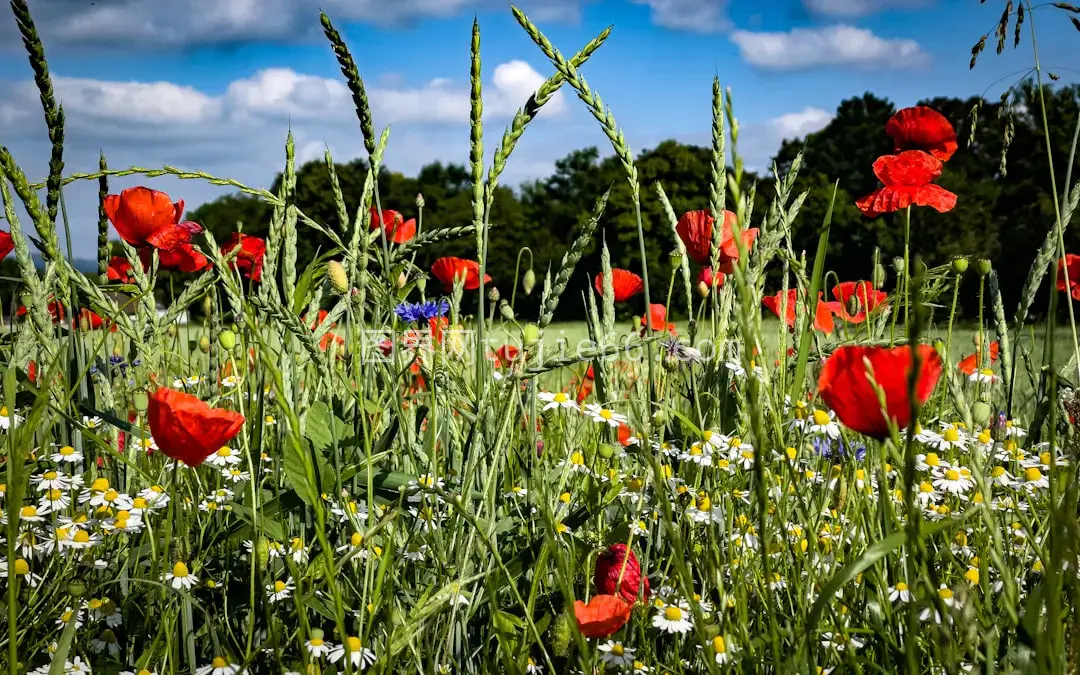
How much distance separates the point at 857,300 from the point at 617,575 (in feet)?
4.10

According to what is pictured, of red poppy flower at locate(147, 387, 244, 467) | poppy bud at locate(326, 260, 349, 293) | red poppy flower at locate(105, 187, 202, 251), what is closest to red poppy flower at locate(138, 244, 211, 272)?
red poppy flower at locate(105, 187, 202, 251)

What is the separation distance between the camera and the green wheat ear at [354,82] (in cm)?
108

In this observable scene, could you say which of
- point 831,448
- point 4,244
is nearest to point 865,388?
point 831,448

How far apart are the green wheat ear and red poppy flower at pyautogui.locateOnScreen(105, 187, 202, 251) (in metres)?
0.95

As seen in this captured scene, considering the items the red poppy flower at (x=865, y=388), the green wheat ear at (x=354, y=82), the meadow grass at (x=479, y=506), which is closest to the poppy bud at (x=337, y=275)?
the meadow grass at (x=479, y=506)

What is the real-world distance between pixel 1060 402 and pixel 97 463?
6.88 ft

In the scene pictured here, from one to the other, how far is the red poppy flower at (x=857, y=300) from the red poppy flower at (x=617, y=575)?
0.85m

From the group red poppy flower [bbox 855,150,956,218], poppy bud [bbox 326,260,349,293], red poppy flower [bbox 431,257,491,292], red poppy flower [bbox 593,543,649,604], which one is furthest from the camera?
red poppy flower [bbox 431,257,491,292]

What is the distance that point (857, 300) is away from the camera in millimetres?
2154

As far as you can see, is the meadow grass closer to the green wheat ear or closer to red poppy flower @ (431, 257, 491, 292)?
the green wheat ear

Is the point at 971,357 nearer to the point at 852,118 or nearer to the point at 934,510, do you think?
the point at 934,510

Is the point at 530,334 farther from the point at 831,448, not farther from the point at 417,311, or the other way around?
the point at 417,311

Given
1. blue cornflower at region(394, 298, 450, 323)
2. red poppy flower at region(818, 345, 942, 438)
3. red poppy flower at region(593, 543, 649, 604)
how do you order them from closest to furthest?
red poppy flower at region(818, 345, 942, 438), red poppy flower at region(593, 543, 649, 604), blue cornflower at region(394, 298, 450, 323)

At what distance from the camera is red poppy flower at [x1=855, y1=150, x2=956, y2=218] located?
1859 millimetres
